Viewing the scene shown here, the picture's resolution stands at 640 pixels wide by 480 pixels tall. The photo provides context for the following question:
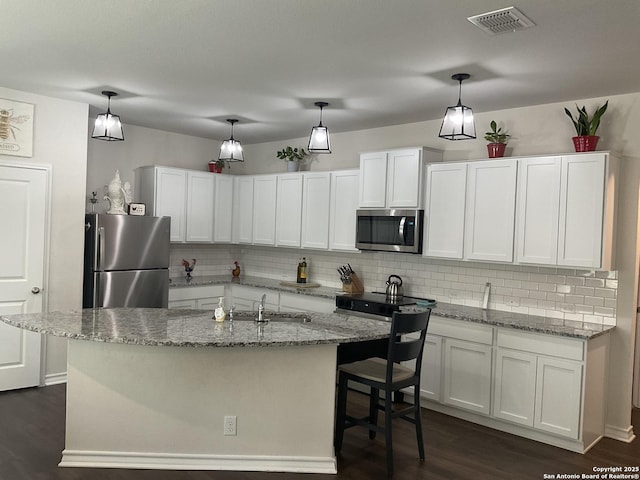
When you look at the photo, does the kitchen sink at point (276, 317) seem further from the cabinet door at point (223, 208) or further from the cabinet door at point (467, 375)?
the cabinet door at point (223, 208)

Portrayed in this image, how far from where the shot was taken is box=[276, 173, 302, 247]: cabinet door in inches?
246

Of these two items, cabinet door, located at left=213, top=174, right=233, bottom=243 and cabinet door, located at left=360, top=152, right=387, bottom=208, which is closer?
cabinet door, located at left=360, top=152, right=387, bottom=208

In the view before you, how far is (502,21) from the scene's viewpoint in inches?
110

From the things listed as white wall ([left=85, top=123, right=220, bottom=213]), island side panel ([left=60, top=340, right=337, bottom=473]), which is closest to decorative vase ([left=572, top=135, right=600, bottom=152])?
island side panel ([left=60, top=340, right=337, bottom=473])

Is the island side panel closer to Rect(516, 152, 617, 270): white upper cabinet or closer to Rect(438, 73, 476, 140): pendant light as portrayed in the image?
Rect(438, 73, 476, 140): pendant light

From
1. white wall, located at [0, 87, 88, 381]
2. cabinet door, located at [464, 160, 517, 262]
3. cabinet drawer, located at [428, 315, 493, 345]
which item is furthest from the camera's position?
white wall, located at [0, 87, 88, 381]

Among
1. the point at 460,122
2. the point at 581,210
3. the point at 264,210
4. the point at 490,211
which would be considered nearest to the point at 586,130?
the point at 581,210

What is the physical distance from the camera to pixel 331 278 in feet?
20.6

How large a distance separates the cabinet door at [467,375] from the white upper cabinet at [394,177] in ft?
4.55

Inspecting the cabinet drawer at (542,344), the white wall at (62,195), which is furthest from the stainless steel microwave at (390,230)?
the white wall at (62,195)

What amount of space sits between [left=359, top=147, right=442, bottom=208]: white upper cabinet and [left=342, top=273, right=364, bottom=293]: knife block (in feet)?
2.70

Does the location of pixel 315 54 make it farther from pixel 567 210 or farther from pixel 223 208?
pixel 223 208

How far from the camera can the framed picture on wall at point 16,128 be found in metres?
4.67

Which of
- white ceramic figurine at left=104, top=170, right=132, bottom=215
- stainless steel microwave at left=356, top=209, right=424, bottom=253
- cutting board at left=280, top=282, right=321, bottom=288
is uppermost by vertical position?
white ceramic figurine at left=104, top=170, right=132, bottom=215
